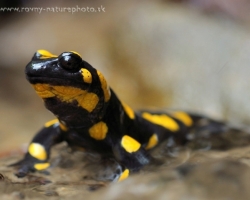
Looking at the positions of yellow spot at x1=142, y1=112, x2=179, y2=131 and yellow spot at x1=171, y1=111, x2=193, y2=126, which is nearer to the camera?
yellow spot at x1=142, y1=112, x2=179, y2=131

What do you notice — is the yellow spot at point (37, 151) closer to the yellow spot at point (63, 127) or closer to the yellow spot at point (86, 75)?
the yellow spot at point (63, 127)

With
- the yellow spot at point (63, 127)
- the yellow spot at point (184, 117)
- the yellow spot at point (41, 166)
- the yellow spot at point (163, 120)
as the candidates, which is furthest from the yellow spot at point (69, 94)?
the yellow spot at point (184, 117)

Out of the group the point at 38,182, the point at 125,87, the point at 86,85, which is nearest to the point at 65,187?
the point at 38,182

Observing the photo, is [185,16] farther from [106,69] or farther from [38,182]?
[38,182]

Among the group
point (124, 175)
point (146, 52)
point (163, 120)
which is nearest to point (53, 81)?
point (124, 175)

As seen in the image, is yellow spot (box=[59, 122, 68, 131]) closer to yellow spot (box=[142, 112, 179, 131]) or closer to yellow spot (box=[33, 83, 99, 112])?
yellow spot (box=[33, 83, 99, 112])

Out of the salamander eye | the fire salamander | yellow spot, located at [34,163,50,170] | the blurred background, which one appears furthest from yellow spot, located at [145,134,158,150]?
the blurred background

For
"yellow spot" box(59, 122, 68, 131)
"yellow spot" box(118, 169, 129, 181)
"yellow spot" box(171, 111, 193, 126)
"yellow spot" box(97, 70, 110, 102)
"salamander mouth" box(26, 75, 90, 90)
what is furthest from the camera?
"yellow spot" box(171, 111, 193, 126)
